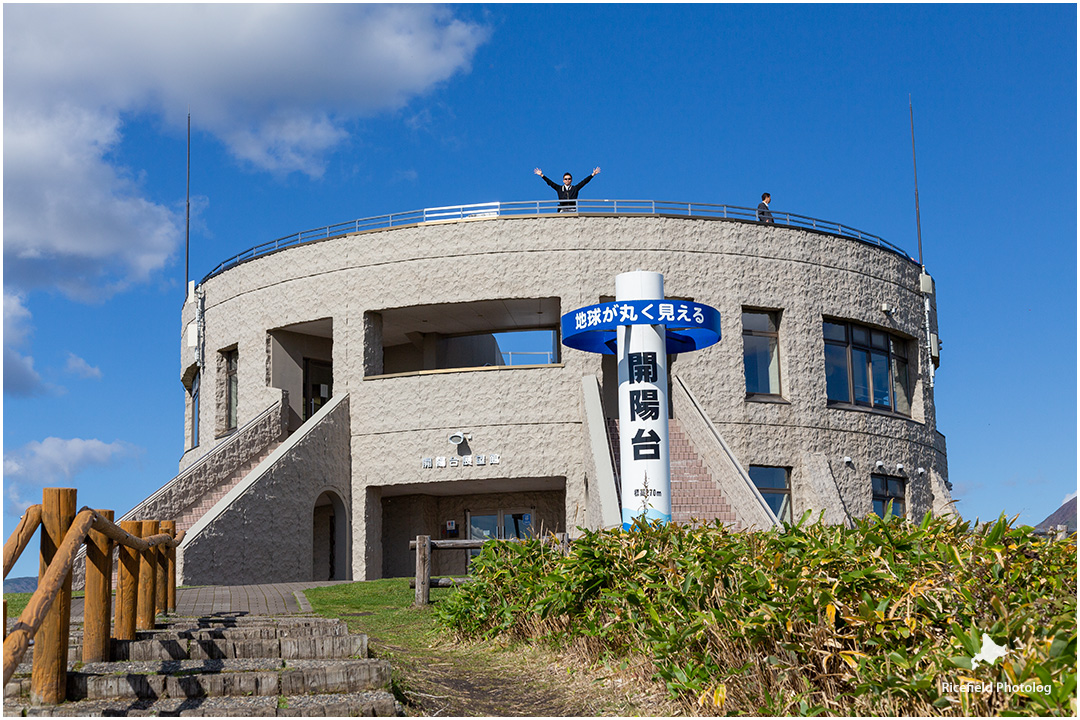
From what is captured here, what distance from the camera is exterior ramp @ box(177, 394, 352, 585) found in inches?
786

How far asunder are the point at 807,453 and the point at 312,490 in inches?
459

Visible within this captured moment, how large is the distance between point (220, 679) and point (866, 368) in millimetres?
22681

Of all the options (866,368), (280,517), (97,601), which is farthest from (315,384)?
(97,601)

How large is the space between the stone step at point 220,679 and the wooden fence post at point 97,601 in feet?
0.37

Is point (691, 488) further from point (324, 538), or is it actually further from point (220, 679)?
point (220, 679)

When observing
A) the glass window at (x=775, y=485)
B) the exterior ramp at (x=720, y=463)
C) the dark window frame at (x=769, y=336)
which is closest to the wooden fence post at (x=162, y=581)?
the exterior ramp at (x=720, y=463)

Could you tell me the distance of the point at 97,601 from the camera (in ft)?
21.3

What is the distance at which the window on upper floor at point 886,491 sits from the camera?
25375mm

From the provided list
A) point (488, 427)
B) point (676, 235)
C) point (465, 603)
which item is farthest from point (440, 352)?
point (465, 603)

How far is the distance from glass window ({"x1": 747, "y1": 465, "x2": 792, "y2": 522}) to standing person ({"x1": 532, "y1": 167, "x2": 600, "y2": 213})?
7553 millimetres

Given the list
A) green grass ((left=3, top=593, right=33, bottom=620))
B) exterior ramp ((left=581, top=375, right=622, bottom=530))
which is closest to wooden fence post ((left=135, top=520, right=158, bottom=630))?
green grass ((left=3, top=593, right=33, bottom=620))

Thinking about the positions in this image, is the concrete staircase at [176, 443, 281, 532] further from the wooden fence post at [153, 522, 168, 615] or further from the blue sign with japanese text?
the wooden fence post at [153, 522, 168, 615]

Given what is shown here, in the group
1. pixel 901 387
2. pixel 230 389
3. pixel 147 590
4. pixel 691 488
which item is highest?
pixel 230 389

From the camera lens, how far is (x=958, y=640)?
4.91 metres
